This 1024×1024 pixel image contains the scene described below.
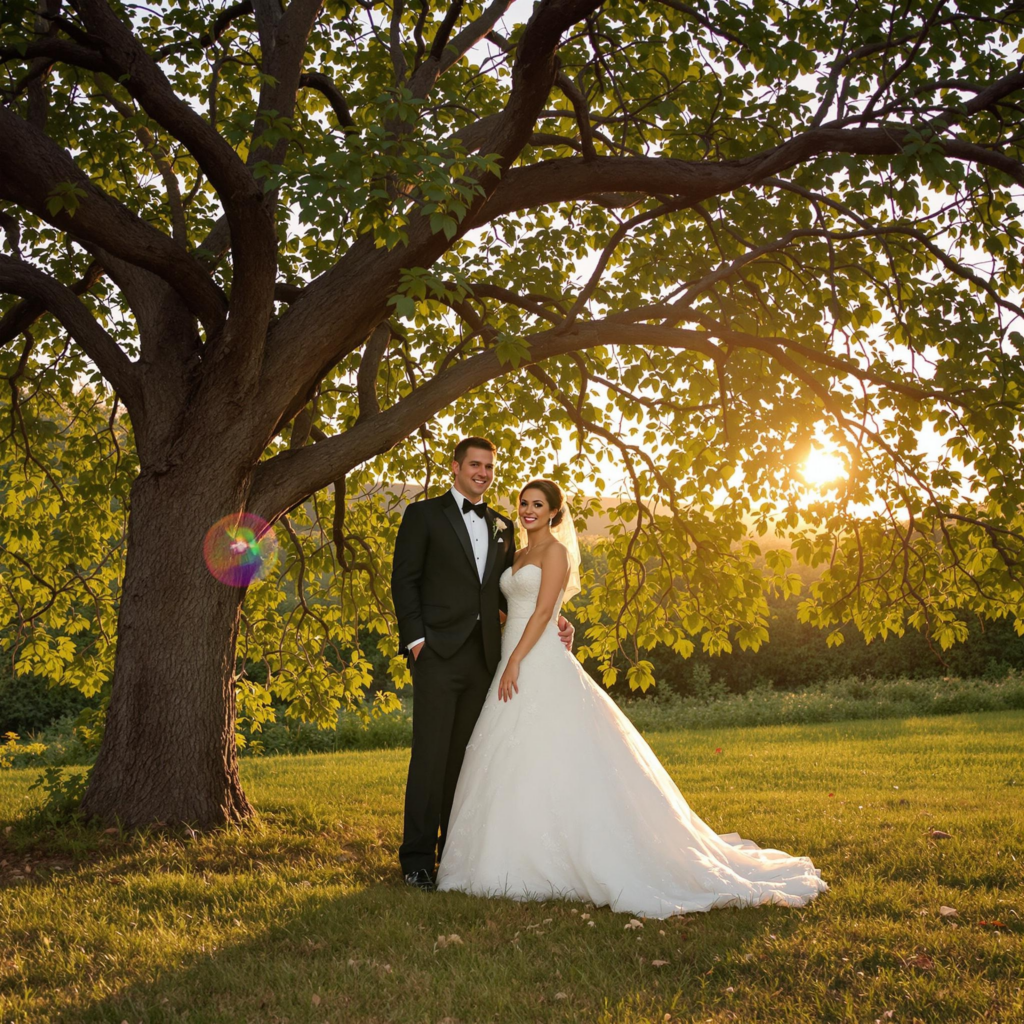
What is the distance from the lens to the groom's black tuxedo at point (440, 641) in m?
5.54

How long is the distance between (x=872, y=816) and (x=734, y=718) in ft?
33.6

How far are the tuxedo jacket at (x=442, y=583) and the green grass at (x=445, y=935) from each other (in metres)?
1.49

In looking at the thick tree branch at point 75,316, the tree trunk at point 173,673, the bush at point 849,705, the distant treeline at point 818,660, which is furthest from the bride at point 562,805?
the distant treeline at point 818,660

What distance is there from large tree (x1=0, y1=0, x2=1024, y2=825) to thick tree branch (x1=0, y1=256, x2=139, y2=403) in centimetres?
2

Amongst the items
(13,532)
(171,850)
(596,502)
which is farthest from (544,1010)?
(13,532)

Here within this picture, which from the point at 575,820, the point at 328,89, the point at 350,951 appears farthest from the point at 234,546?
the point at 328,89

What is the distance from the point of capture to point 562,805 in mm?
5148

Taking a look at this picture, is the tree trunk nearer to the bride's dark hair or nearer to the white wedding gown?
the white wedding gown

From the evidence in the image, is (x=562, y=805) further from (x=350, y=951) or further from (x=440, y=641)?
(x=350, y=951)

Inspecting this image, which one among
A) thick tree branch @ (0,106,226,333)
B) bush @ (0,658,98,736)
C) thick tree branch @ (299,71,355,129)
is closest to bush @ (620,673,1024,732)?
thick tree branch @ (299,71,355,129)

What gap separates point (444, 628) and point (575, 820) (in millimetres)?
1385

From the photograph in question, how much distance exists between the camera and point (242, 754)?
1686 cm

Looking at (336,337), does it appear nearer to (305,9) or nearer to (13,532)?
(305,9)

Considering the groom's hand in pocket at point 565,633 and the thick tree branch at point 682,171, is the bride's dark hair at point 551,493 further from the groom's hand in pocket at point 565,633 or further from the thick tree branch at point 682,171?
the thick tree branch at point 682,171
